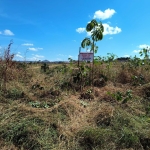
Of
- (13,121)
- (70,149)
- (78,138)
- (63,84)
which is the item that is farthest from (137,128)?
(63,84)

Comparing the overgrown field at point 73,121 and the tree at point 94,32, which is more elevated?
the tree at point 94,32

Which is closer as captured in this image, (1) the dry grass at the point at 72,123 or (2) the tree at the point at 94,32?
(1) the dry grass at the point at 72,123

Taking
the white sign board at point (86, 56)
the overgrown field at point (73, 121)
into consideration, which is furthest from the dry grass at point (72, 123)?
the white sign board at point (86, 56)

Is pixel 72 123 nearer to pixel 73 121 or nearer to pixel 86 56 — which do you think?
pixel 73 121

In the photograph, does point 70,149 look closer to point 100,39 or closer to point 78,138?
point 78,138

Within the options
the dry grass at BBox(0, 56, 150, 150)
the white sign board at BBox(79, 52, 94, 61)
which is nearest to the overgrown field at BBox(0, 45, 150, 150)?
the dry grass at BBox(0, 56, 150, 150)

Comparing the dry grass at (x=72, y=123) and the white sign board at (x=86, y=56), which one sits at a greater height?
the white sign board at (x=86, y=56)

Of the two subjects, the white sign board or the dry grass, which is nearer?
the dry grass

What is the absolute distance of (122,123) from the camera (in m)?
3.10

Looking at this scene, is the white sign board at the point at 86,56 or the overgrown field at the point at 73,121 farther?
the white sign board at the point at 86,56

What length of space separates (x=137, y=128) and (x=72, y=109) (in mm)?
1268

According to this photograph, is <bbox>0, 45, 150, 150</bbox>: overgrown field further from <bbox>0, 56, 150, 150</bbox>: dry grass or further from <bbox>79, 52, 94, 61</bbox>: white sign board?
<bbox>79, 52, 94, 61</bbox>: white sign board

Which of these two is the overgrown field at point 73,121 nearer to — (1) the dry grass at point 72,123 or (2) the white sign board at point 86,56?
(1) the dry grass at point 72,123

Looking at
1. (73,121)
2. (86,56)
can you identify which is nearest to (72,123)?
(73,121)
